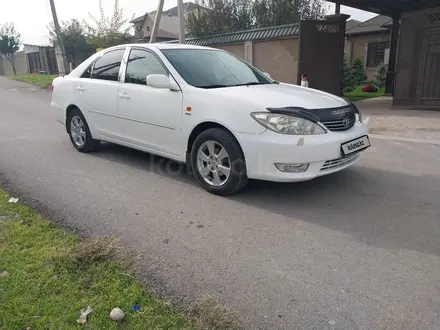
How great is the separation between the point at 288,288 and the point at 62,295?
1484mm

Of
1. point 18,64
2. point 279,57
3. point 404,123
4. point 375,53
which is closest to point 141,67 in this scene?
point 404,123

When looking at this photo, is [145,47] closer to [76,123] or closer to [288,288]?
[76,123]

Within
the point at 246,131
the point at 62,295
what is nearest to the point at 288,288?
the point at 62,295

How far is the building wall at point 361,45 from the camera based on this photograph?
25.1m

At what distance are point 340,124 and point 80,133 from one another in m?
4.15

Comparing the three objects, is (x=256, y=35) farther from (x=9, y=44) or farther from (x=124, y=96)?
(x=9, y=44)

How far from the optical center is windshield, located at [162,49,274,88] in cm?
451

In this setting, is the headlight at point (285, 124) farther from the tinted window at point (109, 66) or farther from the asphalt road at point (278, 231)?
the tinted window at point (109, 66)

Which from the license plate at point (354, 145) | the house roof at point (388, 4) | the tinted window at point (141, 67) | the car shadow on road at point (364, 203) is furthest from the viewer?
the house roof at point (388, 4)

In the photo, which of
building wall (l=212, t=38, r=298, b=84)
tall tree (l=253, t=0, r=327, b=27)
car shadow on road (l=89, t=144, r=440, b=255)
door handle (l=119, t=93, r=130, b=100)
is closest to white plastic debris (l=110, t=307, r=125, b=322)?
car shadow on road (l=89, t=144, r=440, b=255)

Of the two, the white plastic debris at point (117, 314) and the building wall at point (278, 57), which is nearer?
the white plastic debris at point (117, 314)

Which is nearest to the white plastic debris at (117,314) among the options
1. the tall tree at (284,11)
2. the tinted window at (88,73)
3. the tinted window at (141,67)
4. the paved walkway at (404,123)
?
the tinted window at (141,67)

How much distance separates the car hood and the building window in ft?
76.4

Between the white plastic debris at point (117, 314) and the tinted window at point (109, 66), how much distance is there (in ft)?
12.3
